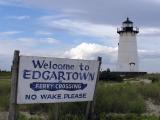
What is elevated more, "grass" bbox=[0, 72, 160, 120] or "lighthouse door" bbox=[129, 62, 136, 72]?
"lighthouse door" bbox=[129, 62, 136, 72]

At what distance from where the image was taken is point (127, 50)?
223ft

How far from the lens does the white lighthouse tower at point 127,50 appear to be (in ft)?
221

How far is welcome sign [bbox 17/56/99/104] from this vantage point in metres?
11.0

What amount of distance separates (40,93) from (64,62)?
1192mm

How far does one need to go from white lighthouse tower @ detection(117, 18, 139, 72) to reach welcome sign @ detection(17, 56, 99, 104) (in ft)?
177

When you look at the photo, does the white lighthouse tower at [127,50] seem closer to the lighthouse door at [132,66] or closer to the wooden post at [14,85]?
the lighthouse door at [132,66]

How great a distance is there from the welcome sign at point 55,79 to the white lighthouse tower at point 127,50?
53906mm

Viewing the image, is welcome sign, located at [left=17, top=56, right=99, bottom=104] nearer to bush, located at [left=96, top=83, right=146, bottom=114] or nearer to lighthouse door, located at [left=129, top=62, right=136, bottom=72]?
bush, located at [left=96, top=83, right=146, bottom=114]

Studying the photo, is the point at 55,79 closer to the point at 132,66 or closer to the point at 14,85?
the point at 14,85

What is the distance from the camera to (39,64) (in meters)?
11.3

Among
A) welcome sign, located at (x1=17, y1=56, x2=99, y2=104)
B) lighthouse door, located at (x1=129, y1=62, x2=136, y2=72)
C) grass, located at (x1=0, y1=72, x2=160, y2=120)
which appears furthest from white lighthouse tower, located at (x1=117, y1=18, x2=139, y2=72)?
welcome sign, located at (x1=17, y1=56, x2=99, y2=104)

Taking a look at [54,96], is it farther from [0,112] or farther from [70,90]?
[0,112]

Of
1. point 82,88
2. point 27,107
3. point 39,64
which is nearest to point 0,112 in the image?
point 27,107

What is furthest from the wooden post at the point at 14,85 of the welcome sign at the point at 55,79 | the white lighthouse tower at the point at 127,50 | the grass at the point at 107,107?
the white lighthouse tower at the point at 127,50
